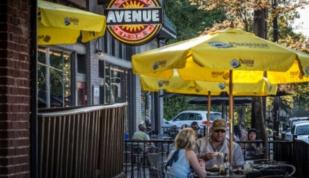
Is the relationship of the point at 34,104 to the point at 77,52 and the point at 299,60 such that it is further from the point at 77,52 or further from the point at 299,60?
the point at 77,52

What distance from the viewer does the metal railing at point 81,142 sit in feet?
25.1

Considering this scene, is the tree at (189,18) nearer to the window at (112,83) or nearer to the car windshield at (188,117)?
the car windshield at (188,117)

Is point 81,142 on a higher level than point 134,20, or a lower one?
lower

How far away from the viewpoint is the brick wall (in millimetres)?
6402

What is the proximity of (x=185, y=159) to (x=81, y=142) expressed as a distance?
1548 millimetres

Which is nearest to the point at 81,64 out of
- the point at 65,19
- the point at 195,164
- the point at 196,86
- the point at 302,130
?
the point at 196,86

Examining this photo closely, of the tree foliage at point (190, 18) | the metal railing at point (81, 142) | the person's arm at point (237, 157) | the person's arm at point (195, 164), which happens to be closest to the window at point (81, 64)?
the metal railing at point (81, 142)

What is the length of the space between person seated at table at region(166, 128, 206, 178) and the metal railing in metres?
1.30

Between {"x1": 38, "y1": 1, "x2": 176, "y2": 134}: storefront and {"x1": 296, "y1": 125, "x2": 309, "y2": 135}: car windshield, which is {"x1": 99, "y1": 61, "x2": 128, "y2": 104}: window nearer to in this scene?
{"x1": 38, "y1": 1, "x2": 176, "y2": 134}: storefront

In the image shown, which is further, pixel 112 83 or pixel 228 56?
pixel 112 83

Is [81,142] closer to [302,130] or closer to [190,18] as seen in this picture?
[302,130]

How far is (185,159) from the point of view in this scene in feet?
26.8

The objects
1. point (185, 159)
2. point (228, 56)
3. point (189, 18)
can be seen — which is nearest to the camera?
point (228, 56)

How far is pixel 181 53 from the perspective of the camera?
8047 millimetres
